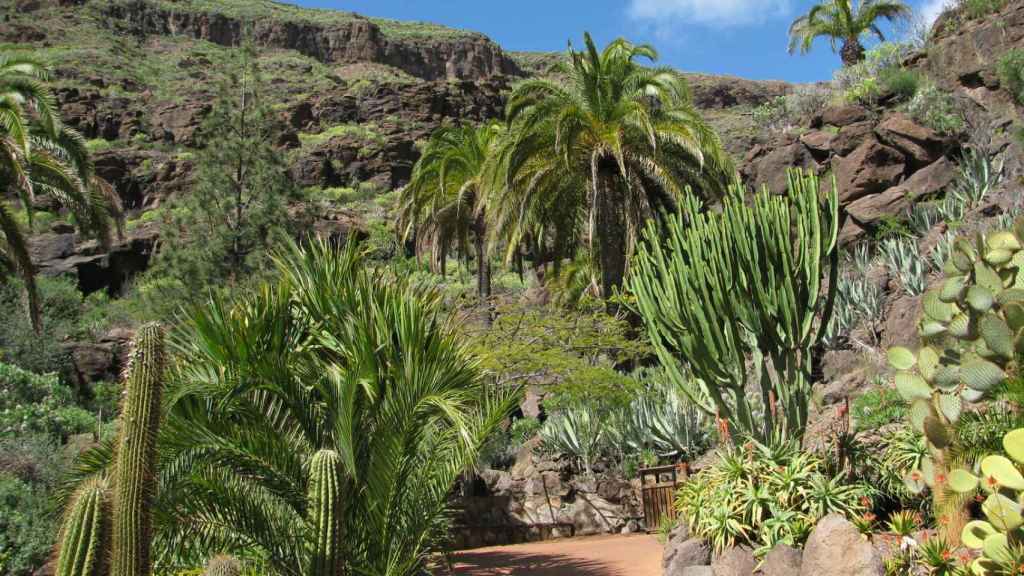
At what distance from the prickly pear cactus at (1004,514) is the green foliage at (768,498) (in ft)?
6.24

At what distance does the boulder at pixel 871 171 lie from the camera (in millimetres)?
19000

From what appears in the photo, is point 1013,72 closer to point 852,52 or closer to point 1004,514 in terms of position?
point 852,52

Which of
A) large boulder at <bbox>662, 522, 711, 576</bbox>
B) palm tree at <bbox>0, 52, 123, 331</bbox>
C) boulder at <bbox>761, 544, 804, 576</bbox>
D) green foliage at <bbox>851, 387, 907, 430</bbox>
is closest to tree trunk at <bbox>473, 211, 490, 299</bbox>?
palm tree at <bbox>0, 52, 123, 331</bbox>

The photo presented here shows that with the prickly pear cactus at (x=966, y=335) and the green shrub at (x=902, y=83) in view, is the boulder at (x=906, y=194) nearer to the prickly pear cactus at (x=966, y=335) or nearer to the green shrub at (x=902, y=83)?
the green shrub at (x=902, y=83)

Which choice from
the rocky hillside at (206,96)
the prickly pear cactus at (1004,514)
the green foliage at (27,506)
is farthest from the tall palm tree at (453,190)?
the prickly pear cactus at (1004,514)

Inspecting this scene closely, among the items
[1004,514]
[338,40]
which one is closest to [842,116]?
[1004,514]

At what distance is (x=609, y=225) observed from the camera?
59.8 feet

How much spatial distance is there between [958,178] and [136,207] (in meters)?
47.7

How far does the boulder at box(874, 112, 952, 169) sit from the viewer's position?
1888 centimetres

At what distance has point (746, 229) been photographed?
883cm

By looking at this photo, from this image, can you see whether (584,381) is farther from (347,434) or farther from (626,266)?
(347,434)

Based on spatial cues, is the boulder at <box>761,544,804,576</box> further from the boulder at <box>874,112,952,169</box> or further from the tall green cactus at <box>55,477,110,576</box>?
the boulder at <box>874,112,952,169</box>

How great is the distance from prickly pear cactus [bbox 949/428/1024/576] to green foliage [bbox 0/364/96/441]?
12861mm

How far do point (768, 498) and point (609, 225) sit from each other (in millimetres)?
10666
